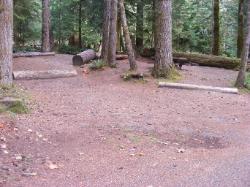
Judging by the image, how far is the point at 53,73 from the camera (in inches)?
642

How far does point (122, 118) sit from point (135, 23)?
51.7 feet

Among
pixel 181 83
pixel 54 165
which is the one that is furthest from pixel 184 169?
pixel 181 83

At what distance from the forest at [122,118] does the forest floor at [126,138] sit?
18mm

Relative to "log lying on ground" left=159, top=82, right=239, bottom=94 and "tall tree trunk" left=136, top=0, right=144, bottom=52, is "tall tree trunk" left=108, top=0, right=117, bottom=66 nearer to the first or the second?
"log lying on ground" left=159, top=82, right=239, bottom=94

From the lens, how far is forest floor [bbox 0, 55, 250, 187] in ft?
20.8

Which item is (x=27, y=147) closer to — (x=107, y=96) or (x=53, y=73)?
(x=107, y=96)

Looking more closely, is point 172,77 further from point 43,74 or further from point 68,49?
point 68,49

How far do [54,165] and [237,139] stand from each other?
4.11 metres

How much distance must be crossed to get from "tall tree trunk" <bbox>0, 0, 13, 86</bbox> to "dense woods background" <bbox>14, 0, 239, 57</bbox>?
40.9ft

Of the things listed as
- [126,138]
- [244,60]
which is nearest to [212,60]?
[244,60]

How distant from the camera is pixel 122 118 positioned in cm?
1010

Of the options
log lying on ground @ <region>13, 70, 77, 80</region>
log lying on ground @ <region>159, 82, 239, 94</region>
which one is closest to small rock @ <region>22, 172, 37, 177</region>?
log lying on ground @ <region>159, 82, 239, 94</region>

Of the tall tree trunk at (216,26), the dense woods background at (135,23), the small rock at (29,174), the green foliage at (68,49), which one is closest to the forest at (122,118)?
the small rock at (29,174)

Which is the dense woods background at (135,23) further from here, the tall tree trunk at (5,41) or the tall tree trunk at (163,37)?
the tall tree trunk at (5,41)
